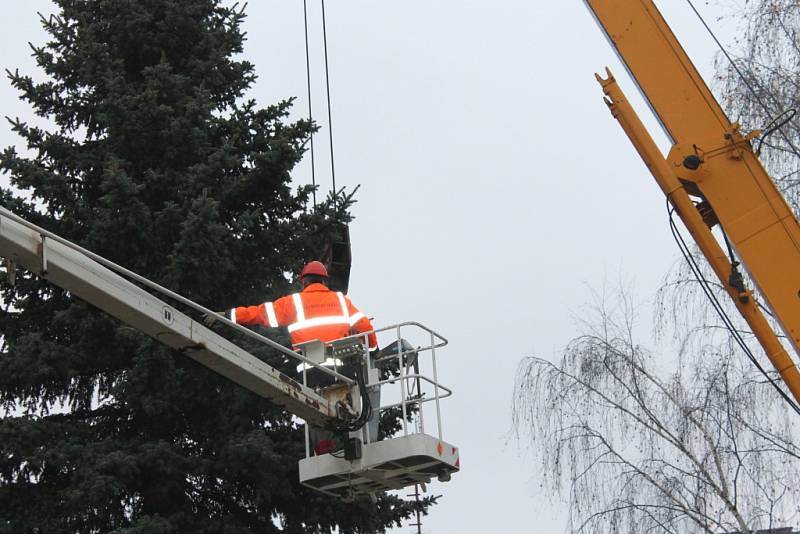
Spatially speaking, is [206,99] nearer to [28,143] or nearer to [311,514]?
[28,143]

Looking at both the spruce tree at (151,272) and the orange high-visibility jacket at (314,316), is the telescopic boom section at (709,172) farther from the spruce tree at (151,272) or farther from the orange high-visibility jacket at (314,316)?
the spruce tree at (151,272)

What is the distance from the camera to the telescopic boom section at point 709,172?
9156 mm

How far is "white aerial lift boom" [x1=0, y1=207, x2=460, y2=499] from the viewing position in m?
7.71

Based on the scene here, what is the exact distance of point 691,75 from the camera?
32.6ft

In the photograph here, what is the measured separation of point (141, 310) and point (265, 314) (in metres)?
1.73

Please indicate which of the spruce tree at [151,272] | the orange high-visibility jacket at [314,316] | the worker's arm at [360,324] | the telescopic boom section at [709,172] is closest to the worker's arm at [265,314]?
the orange high-visibility jacket at [314,316]

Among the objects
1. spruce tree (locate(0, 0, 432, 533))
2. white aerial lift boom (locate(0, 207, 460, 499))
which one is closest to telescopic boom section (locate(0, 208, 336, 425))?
white aerial lift boom (locate(0, 207, 460, 499))

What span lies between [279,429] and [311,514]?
1005 millimetres

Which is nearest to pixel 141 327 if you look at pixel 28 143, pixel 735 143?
pixel 735 143

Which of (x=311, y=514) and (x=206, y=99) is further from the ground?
(x=206, y=99)

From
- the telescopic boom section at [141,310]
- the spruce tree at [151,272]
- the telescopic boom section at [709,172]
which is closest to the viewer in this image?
the telescopic boom section at [141,310]

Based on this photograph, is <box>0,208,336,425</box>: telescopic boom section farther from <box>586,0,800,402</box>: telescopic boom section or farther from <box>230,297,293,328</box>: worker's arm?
<box>586,0,800,402</box>: telescopic boom section

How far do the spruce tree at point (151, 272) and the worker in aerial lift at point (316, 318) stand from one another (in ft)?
6.38

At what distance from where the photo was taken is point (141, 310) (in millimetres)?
8211
